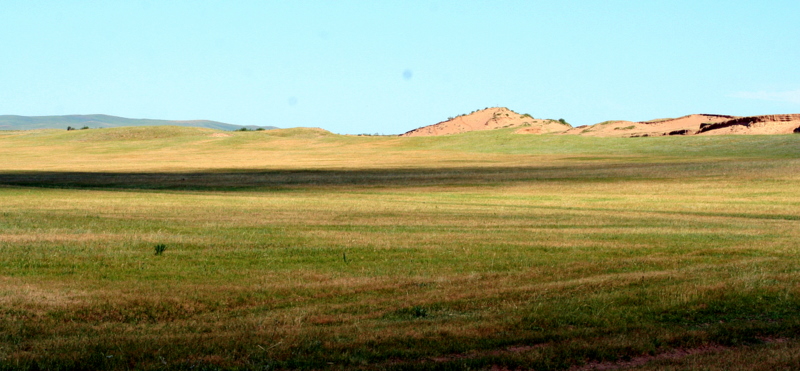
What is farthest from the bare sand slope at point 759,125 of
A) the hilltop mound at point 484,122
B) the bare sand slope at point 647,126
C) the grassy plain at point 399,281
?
the grassy plain at point 399,281

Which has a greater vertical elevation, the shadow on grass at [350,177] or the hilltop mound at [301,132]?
the hilltop mound at [301,132]

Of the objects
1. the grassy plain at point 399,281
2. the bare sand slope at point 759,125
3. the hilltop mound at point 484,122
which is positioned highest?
the hilltop mound at point 484,122

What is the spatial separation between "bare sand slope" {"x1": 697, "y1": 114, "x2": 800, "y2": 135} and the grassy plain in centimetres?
6062

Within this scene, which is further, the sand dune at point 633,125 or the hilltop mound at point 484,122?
the hilltop mound at point 484,122

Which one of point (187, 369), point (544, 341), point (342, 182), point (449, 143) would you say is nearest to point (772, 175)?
point (342, 182)

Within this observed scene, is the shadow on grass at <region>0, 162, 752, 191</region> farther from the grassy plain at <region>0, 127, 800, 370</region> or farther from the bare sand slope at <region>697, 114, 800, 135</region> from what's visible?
the bare sand slope at <region>697, 114, 800, 135</region>

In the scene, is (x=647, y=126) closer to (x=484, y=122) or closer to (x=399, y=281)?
(x=484, y=122)

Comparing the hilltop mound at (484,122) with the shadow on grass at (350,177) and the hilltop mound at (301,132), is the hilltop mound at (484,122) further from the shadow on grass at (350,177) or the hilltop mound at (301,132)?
the shadow on grass at (350,177)

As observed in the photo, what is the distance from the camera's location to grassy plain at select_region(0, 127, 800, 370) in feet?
28.7

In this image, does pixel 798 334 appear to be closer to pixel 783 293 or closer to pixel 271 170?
pixel 783 293

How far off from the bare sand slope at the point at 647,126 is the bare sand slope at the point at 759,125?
7.18 metres

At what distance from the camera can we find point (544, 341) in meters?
9.21

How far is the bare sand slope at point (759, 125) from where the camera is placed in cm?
9062

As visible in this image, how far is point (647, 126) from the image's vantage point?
4432 inches
